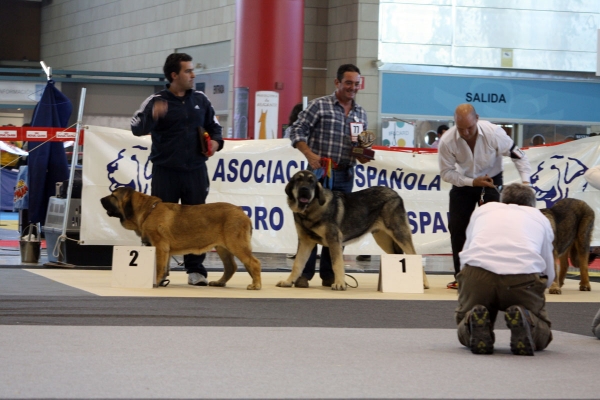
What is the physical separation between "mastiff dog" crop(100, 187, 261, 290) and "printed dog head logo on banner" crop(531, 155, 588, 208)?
4684mm

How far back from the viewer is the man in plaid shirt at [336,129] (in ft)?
28.6

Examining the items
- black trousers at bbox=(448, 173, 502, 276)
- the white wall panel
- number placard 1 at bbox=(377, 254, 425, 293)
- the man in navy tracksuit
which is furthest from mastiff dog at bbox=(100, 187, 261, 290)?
the white wall panel

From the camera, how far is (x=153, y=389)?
4.20 m

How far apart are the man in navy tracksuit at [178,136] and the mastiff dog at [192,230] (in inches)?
12.8

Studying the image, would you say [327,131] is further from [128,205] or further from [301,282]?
[128,205]

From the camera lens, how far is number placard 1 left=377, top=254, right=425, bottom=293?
8547mm

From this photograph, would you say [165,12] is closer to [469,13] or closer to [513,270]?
[469,13]

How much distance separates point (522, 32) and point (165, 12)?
879cm

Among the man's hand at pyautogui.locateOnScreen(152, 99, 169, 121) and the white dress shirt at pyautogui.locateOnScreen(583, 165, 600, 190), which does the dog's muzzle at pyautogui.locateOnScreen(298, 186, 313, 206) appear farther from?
the white dress shirt at pyautogui.locateOnScreen(583, 165, 600, 190)

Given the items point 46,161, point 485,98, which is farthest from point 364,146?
point 485,98

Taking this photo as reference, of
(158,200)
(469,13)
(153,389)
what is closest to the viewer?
(153,389)

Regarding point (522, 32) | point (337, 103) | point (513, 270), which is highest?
point (522, 32)

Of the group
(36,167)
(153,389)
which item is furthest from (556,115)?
(153,389)

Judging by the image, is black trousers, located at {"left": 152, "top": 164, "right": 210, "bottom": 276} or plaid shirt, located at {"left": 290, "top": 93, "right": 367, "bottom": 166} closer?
black trousers, located at {"left": 152, "top": 164, "right": 210, "bottom": 276}
